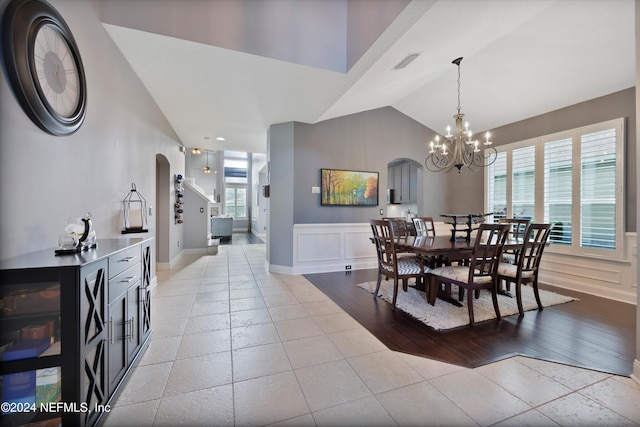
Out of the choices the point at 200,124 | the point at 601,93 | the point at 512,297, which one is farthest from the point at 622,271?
the point at 200,124

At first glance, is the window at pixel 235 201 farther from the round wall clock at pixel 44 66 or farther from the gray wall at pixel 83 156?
the round wall clock at pixel 44 66

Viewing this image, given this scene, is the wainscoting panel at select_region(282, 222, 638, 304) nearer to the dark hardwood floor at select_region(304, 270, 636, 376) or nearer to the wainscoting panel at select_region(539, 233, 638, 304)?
the wainscoting panel at select_region(539, 233, 638, 304)

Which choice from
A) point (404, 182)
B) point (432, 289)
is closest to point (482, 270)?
point (432, 289)

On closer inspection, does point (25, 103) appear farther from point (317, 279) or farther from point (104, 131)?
point (317, 279)

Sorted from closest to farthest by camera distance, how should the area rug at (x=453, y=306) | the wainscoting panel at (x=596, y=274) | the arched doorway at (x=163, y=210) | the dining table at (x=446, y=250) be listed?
the area rug at (x=453, y=306) < the dining table at (x=446, y=250) < the wainscoting panel at (x=596, y=274) < the arched doorway at (x=163, y=210)

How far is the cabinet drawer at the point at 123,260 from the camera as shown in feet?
4.76

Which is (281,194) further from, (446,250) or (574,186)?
(574,186)

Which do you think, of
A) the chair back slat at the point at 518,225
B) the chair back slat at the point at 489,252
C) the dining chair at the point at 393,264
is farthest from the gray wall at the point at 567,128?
the dining chair at the point at 393,264

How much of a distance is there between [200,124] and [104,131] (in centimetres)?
257

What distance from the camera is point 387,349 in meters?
2.05

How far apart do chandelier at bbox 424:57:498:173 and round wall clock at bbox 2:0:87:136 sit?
362cm

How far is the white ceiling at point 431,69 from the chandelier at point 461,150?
0.57 meters

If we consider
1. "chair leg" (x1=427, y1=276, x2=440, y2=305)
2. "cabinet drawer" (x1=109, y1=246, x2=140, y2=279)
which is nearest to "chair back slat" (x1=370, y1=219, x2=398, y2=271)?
"chair leg" (x1=427, y1=276, x2=440, y2=305)

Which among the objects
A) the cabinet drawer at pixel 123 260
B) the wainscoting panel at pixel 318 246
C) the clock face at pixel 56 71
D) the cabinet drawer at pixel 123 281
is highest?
the clock face at pixel 56 71
